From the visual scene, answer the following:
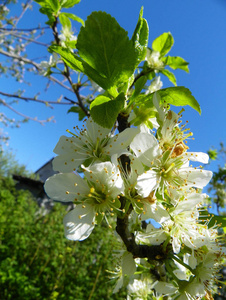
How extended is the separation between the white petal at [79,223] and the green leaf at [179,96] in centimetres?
50

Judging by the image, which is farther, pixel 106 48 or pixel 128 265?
pixel 128 265

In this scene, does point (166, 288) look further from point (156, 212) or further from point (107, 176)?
point (107, 176)

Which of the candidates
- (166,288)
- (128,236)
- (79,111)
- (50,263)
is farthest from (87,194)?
(50,263)

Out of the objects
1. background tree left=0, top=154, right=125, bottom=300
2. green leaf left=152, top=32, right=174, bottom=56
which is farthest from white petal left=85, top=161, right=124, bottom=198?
background tree left=0, top=154, right=125, bottom=300

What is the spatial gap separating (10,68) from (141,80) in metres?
7.64

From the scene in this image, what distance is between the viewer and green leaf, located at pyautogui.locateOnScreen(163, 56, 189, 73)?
5.82ft

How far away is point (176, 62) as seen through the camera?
5.89 feet

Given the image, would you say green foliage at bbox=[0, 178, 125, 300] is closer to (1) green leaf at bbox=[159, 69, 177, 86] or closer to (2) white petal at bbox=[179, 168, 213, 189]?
(1) green leaf at bbox=[159, 69, 177, 86]

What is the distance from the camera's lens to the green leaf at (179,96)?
762 mm

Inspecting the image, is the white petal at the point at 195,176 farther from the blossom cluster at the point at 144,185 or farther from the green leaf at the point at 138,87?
the green leaf at the point at 138,87

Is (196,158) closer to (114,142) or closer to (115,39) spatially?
(114,142)

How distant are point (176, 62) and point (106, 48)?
1.29m

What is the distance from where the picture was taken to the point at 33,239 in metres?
4.26

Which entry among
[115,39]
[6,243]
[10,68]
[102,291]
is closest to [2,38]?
[10,68]
